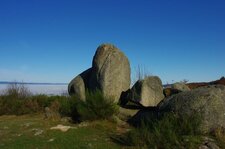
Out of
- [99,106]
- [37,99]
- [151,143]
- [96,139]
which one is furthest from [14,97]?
[151,143]

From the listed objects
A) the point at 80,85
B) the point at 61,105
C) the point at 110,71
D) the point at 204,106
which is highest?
the point at 110,71

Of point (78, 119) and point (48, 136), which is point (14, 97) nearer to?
point (78, 119)

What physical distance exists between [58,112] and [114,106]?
3.03 meters

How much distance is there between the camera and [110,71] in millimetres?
17234

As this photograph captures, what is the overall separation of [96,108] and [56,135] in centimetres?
256

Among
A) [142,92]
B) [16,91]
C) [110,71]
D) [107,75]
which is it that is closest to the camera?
[142,92]

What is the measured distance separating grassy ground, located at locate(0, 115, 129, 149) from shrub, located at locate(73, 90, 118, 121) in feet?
1.33

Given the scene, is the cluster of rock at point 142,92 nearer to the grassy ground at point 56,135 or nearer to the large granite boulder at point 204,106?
the large granite boulder at point 204,106

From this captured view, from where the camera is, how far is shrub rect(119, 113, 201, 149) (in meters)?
9.95

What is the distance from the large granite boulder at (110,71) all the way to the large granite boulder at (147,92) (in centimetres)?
121

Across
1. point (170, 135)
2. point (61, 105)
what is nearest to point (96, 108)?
point (61, 105)

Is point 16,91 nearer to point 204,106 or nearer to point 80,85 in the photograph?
point 80,85

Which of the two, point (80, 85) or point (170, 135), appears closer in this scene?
point (170, 135)

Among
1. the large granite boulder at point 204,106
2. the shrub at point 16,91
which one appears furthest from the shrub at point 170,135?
the shrub at point 16,91
